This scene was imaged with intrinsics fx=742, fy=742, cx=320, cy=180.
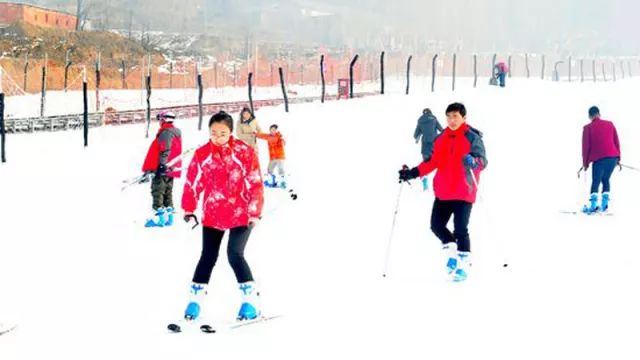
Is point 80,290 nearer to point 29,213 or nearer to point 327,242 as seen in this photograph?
point 327,242

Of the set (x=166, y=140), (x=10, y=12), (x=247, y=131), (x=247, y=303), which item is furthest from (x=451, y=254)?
(x=10, y=12)

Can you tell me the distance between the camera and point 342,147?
2294cm

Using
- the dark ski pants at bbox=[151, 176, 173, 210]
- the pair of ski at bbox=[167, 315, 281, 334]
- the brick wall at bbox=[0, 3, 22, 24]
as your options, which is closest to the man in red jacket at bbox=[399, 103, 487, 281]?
the pair of ski at bbox=[167, 315, 281, 334]

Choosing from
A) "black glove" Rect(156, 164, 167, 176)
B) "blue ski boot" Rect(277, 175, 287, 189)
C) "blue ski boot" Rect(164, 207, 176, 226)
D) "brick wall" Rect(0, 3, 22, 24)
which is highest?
"brick wall" Rect(0, 3, 22, 24)

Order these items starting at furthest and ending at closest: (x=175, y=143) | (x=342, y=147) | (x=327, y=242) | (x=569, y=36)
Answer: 1. (x=569, y=36)
2. (x=342, y=147)
3. (x=175, y=143)
4. (x=327, y=242)

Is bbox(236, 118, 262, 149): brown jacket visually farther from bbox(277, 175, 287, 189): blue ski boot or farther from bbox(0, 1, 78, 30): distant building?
bbox(0, 1, 78, 30): distant building

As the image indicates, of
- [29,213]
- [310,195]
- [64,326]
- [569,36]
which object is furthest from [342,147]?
A: [569,36]

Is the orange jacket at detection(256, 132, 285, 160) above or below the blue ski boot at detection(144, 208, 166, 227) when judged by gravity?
above

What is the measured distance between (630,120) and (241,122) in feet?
70.4

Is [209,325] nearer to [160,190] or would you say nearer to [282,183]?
[160,190]

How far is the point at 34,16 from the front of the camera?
63.2 meters

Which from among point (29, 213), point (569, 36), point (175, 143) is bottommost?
point (29, 213)

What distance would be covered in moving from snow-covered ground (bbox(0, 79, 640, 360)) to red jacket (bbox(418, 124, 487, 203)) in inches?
36.0

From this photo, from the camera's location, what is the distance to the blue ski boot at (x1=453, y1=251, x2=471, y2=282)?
7422mm
